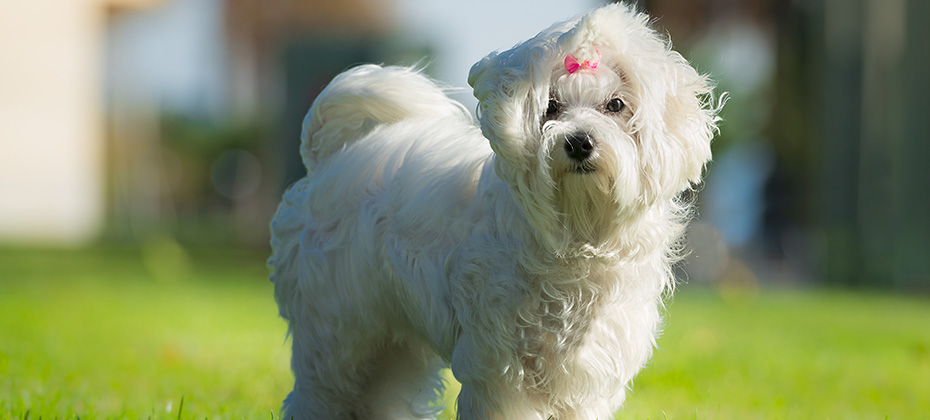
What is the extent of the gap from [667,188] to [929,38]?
1338cm

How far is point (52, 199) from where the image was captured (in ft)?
69.7

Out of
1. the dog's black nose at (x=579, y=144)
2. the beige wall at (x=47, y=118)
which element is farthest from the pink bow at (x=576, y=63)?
the beige wall at (x=47, y=118)

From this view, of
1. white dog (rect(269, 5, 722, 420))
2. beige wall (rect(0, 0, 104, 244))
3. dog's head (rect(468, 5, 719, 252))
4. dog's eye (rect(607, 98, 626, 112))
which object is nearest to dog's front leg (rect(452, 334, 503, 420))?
white dog (rect(269, 5, 722, 420))

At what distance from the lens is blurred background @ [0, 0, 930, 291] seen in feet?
47.7

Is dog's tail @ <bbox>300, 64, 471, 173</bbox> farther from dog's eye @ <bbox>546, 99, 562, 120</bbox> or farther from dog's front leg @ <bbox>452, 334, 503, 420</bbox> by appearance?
dog's front leg @ <bbox>452, 334, 503, 420</bbox>

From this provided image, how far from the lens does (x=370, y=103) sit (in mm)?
3949

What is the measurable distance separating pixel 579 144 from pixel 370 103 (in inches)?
59.8

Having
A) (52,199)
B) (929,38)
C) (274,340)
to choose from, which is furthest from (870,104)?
(52,199)

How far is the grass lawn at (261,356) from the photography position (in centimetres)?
447

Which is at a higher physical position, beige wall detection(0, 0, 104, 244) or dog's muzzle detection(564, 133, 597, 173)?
dog's muzzle detection(564, 133, 597, 173)

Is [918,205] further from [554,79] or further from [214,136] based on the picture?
[214,136]

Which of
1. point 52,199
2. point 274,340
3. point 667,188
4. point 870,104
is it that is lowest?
point 52,199

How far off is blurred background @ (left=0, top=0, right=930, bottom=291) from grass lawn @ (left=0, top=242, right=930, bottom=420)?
1.46m

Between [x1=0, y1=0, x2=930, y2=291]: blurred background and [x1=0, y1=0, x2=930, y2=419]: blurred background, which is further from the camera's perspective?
[x1=0, y1=0, x2=930, y2=291]: blurred background
